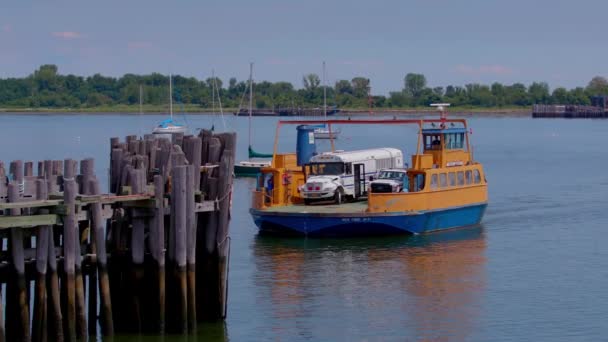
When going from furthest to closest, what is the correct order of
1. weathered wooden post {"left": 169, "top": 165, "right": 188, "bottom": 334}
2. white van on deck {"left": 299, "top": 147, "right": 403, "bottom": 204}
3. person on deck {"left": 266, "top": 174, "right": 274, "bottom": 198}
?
person on deck {"left": 266, "top": 174, "right": 274, "bottom": 198}
white van on deck {"left": 299, "top": 147, "right": 403, "bottom": 204}
weathered wooden post {"left": 169, "top": 165, "right": 188, "bottom": 334}

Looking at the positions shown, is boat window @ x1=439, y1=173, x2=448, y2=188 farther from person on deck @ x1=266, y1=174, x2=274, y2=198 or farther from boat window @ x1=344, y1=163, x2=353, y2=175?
person on deck @ x1=266, y1=174, x2=274, y2=198

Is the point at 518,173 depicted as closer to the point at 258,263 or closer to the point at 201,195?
the point at 258,263

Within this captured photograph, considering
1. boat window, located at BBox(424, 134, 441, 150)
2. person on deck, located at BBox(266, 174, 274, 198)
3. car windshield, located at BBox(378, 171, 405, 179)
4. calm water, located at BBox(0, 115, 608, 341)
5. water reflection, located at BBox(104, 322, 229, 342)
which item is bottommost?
calm water, located at BBox(0, 115, 608, 341)

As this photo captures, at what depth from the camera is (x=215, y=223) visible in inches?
976

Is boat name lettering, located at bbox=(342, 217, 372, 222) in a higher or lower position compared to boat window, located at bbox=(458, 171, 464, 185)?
lower

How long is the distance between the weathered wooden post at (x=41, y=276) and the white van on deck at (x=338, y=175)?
19209 millimetres

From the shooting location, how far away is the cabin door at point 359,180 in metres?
43.0

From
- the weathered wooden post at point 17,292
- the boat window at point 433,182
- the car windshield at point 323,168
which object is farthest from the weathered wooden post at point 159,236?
the car windshield at point 323,168

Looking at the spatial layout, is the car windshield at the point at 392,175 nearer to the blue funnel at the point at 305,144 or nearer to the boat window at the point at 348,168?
the boat window at the point at 348,168

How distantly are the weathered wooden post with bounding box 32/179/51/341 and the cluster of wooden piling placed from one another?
0.7 inches

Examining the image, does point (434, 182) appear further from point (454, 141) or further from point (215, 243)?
point (215, 243)

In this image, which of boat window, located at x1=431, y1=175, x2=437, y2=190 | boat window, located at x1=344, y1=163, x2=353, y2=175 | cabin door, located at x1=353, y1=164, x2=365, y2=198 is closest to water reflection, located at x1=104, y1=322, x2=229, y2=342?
boat window, located at x1=431, y1=175, x2=437, y2=190

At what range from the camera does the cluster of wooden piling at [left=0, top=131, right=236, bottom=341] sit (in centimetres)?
2220

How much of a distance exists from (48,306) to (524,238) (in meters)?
23.0
